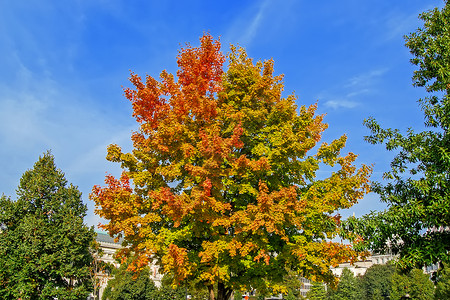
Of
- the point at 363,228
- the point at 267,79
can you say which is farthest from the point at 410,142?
the point at 267,79

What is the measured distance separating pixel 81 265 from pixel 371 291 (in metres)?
95.1

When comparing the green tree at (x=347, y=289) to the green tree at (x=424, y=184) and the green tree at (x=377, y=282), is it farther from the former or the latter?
the green tree at (x=424, y=184)

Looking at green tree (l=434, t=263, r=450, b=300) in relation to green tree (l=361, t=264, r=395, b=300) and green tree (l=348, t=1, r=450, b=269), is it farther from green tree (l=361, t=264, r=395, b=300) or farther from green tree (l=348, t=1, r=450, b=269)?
green tree (l=361, t=264, r=395, b=300)

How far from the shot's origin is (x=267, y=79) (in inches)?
731

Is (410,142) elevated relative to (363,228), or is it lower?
elevated

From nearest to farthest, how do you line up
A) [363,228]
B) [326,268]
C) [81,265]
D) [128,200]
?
[363,228]
[326,268]
[128,200]
[81,265]

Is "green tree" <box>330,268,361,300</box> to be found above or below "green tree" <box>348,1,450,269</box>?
below

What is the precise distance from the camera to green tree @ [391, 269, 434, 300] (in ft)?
226

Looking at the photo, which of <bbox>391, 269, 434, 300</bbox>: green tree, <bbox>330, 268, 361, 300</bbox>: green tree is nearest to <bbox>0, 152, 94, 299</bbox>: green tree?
<bbox>391, 269, 434, 300</bbox>: green tree

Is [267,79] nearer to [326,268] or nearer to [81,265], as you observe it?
[326,268]

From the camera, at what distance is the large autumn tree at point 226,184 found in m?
14.9

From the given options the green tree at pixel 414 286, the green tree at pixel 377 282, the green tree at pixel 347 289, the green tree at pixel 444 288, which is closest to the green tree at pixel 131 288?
the green tree at pixel 444 288

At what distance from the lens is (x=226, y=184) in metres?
16.6

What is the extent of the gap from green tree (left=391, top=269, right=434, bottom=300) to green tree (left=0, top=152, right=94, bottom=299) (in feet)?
219
